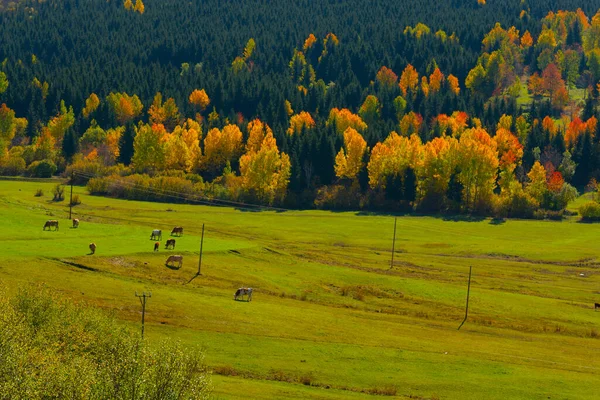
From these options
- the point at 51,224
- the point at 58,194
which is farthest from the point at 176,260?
the point at 58,194

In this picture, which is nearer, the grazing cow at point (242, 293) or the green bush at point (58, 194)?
the grazing cow at point (242, 293)

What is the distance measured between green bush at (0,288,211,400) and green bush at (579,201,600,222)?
136178mm

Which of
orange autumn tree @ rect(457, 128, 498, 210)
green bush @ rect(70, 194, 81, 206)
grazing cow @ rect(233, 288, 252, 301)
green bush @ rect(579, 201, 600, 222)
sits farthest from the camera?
orange autumn tree @ rect(457, 128, 498, 210)

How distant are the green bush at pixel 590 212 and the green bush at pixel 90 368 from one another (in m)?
136

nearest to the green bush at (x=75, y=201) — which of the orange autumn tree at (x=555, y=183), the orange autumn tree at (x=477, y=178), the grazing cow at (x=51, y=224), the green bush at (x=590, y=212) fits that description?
the grazing cow at (x=51, y=224)

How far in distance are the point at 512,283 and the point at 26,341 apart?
79706mm

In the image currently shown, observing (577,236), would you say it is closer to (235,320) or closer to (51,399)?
(235,320)

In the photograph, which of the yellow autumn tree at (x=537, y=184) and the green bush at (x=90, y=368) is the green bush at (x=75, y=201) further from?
the green bush at (x=90, y=368)

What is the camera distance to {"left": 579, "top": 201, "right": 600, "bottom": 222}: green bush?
182 meters

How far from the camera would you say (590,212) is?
600 feet

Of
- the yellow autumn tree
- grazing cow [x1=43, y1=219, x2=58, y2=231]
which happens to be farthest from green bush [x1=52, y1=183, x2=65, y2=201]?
the yellow autumn tree

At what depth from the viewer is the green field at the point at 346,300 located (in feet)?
245

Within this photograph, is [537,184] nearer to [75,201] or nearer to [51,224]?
[75,201]

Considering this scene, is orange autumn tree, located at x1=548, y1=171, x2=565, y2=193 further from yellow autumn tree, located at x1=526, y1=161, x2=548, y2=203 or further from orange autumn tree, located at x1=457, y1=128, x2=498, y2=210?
orange autumn tree, located at x1=457, y1=128, x2=498, y2=210
